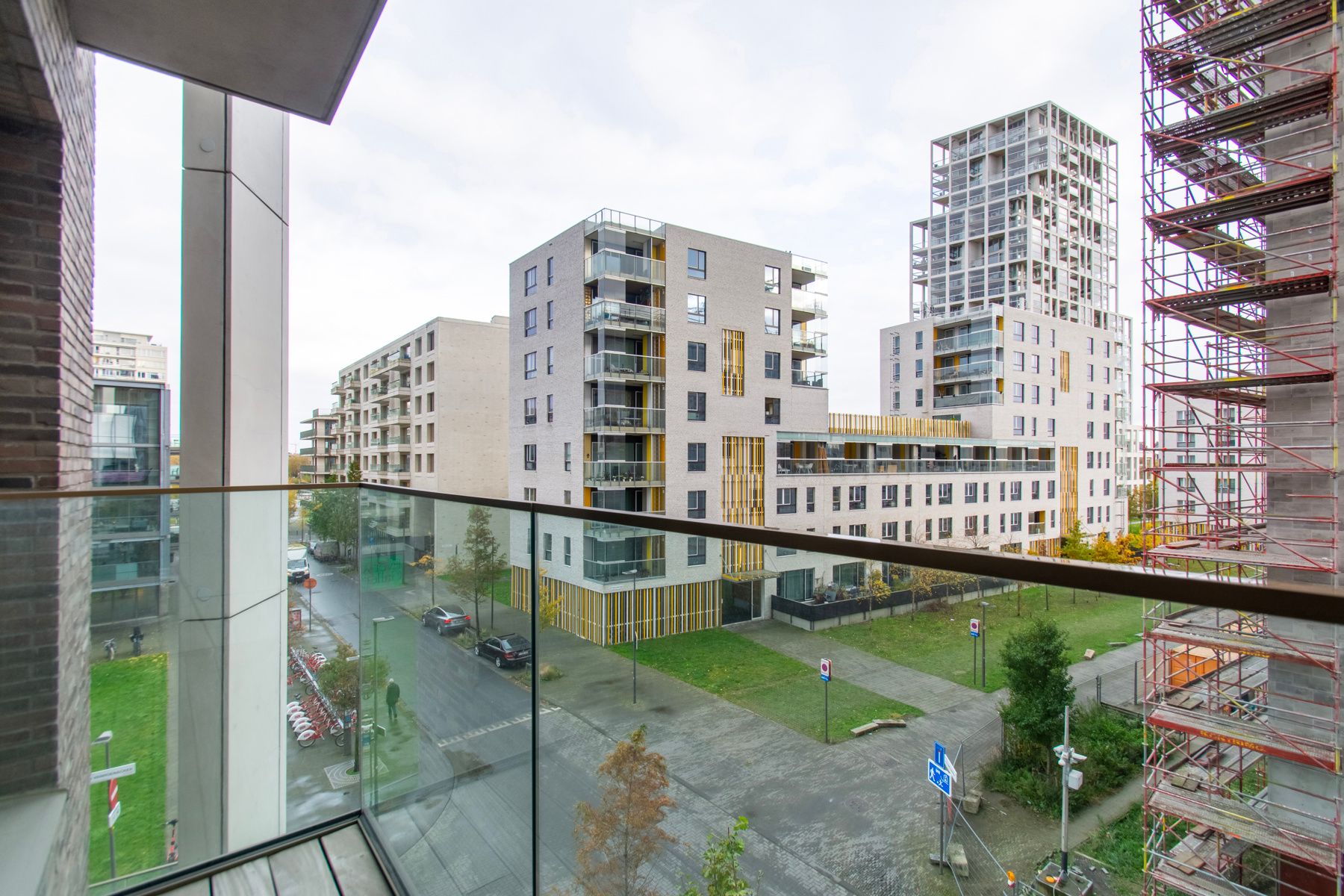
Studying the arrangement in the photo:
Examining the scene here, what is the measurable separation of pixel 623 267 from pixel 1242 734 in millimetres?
14168

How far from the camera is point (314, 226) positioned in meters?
15.6

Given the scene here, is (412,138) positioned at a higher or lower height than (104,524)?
higher

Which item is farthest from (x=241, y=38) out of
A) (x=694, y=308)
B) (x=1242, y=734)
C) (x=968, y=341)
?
(x=968, y=341)

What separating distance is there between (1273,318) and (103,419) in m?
10.8

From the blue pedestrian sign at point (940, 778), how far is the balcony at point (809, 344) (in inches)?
688

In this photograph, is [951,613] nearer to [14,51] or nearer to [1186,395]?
[14,51]

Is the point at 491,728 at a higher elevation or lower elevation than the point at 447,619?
lower

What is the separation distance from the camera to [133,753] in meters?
2.04

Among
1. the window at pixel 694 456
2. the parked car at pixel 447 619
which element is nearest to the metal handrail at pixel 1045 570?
the parked car at pixel 447 619

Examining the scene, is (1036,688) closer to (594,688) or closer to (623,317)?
(594,688)

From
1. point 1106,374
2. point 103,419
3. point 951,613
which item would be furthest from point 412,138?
point 1106,374

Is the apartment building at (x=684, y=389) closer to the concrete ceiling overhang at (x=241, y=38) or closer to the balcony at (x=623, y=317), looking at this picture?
the balcony at (x=623, y=317)

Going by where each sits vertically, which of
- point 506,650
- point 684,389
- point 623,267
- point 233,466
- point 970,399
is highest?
point 623,267

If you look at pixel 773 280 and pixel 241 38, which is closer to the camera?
pixel 241 38
